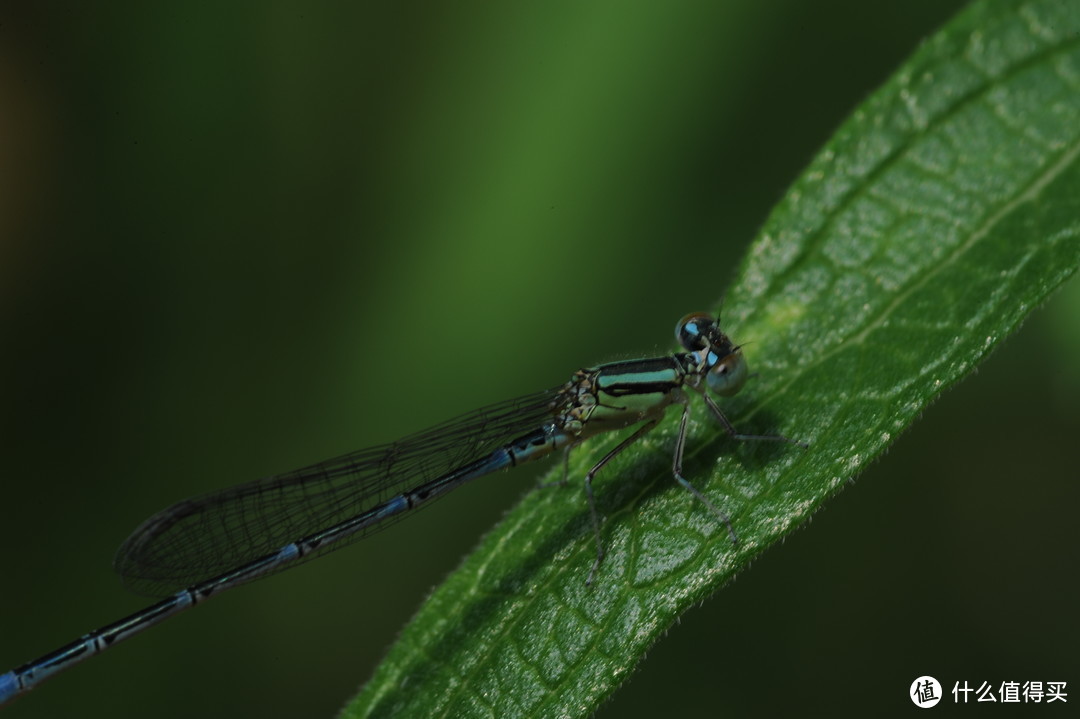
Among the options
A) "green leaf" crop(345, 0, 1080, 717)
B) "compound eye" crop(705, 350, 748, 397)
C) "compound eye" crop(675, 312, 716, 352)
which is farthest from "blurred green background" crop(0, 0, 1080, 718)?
"green leaf" crop(345, 0, 1080, 717)

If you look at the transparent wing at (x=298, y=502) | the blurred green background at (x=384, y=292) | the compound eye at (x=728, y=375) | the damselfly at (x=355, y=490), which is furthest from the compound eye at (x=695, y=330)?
the blurred green background at (x=384, y=292)

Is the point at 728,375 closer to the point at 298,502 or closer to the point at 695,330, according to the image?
the point at 695,330

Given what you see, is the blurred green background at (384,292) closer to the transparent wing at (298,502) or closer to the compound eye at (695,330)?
the transparent wing at (298,502)

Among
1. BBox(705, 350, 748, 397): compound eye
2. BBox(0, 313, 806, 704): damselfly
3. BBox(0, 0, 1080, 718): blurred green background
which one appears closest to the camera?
BBox(705, 350, 748, 397): compound eye

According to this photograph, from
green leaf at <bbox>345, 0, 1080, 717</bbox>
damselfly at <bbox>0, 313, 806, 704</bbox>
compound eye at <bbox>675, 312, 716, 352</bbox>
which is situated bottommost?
green leaf at <bbox>345, 0, 1080, 717</bbox>

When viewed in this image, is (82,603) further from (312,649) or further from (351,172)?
(351,172)

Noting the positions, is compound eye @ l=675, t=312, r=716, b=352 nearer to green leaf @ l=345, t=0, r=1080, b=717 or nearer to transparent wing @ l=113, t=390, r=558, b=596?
green leaf @ l=345, t=0, r=1080, b=717
